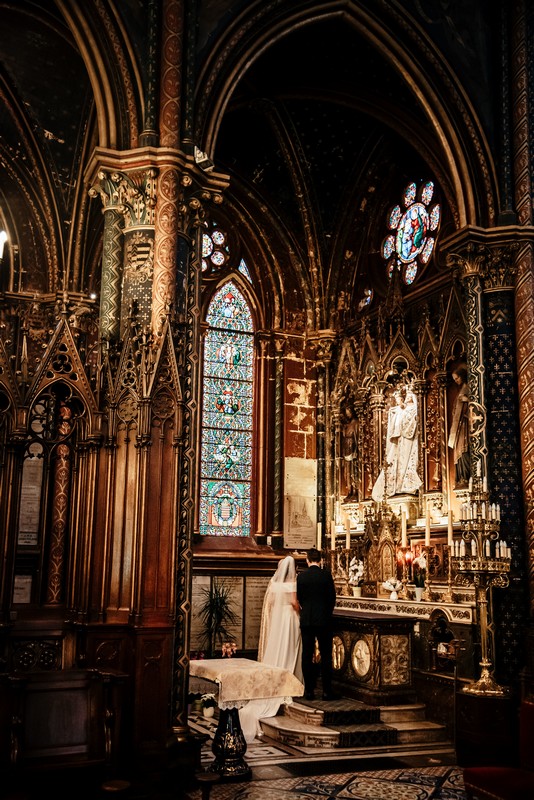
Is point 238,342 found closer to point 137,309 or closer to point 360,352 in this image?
point 360,352

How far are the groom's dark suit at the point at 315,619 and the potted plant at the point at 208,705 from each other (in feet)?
3.91

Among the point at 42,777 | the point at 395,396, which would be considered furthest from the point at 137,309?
the point at 395,396

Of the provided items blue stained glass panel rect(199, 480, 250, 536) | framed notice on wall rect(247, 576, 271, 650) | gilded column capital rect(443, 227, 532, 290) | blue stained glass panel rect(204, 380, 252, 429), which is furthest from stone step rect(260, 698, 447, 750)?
blue stained glass panel rect(204, 380, 252, 429)

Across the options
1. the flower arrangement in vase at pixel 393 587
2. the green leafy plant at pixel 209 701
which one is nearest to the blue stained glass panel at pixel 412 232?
the flower arrangement in vase at pixel 393 587

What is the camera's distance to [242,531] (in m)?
15.5

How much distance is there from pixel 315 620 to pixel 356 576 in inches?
128

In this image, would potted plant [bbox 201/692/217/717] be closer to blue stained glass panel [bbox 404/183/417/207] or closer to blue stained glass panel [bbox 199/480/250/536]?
blue stained glass panel [bbox 199/480/250/536]

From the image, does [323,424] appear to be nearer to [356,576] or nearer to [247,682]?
[356,576]

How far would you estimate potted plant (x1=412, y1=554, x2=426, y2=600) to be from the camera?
467 inches

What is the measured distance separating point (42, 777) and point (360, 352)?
10.4 metres

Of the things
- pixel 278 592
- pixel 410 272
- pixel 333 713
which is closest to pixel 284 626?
pixel 278 592

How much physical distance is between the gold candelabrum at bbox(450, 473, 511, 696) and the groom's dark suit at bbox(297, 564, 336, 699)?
67.8 inches

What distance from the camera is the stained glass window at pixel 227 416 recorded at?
15398 mm

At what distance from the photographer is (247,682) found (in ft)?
33.1
